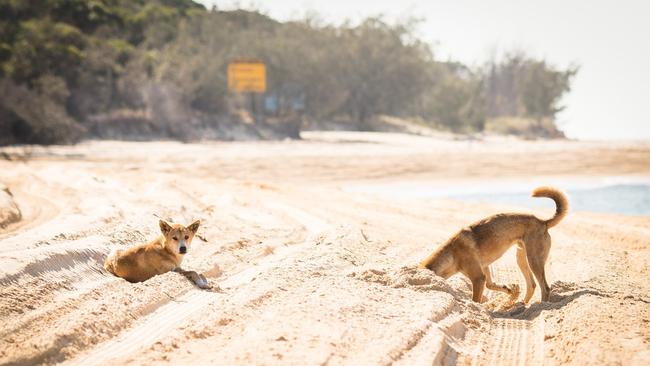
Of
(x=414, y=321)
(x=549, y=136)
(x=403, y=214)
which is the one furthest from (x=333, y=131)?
(x=414, y=321)

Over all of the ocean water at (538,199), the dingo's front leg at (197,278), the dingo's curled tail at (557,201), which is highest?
the dingo's curled tail at (557,201)

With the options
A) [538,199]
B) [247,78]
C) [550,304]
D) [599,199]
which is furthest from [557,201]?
[247,78]

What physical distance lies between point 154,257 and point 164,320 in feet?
5.63

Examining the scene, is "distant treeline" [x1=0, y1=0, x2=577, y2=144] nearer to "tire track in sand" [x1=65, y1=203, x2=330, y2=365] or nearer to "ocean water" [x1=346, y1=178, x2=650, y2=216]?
"ocean water" [x1=346, y1=178, x2=650, y2=216]

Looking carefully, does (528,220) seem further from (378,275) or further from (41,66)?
(41,66)

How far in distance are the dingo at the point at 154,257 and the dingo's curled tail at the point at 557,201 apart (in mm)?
3525

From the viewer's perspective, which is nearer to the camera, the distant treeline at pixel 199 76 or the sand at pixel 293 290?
the sand at pixel 293 290

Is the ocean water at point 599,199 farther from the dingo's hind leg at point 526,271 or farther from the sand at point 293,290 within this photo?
the dingo's hind leg at point 526,271

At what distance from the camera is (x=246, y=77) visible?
4212 cm

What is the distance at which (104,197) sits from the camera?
42.4ft

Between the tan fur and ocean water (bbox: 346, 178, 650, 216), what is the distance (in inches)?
462

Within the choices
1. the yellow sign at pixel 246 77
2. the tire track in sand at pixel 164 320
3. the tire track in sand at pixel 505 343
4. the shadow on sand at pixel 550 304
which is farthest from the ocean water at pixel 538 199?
the yellow sign at pixel 246 77

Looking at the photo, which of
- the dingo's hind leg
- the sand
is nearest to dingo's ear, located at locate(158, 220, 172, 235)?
the sand

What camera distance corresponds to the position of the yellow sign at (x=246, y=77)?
41.1 meters
